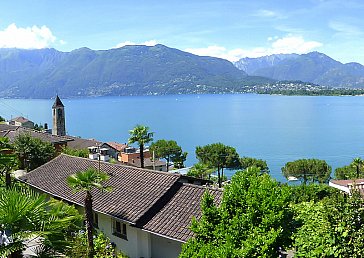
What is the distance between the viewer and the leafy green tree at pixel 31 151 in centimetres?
3438

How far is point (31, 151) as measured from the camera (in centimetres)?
3441

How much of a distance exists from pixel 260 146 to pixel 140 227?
87.3 metres

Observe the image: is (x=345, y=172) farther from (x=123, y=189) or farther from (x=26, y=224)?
(x=26, y=224)

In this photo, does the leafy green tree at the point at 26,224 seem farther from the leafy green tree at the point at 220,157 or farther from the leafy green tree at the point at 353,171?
the leafy green tree at the point at 220,157

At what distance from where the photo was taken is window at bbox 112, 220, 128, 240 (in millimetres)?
16250

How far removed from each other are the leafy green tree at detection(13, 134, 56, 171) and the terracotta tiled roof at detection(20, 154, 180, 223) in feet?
43.2

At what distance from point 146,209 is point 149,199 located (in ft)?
2.35

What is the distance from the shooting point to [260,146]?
99375mm

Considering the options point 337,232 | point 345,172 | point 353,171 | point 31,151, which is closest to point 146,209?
point 337,232

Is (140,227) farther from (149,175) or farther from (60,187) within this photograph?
(60,187)

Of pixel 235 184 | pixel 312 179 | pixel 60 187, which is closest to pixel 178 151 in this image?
pixel 312 179

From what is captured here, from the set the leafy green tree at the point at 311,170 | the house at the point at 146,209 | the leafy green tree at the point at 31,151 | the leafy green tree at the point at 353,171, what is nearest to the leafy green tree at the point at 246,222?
the house at the point at 146,209

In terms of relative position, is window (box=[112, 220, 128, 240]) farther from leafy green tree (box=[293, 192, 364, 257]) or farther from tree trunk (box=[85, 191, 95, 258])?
leafy green tree (box=[293, 192, 364, 257])

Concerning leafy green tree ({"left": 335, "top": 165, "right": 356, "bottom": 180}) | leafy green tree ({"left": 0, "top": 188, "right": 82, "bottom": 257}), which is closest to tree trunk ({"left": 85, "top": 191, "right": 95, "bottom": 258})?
leafy green tree ({"left": 0, "top": 188, "right": 82, "bottom": 257})
